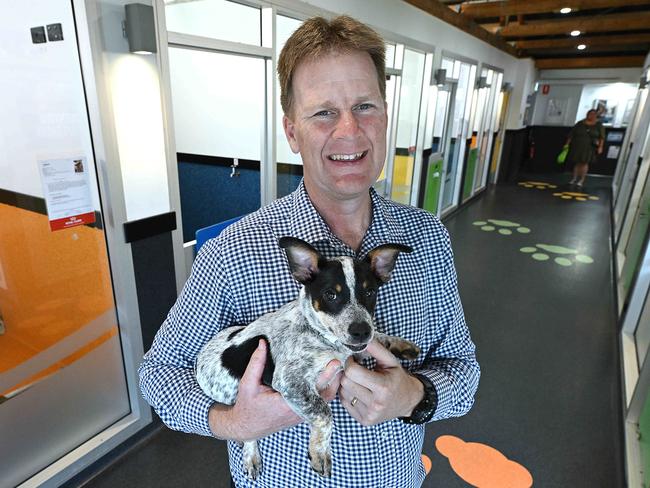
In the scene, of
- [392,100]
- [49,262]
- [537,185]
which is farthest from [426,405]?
[537,185]

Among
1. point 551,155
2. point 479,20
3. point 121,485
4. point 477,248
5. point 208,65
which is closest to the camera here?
point 121,485

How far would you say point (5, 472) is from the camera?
2.20 meters

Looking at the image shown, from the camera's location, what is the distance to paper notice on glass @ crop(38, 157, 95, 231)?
2072mm

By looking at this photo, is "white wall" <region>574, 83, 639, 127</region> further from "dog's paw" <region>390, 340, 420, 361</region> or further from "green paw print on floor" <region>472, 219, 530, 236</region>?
"dog's paw" <region>390, 340, 420, 361</region>

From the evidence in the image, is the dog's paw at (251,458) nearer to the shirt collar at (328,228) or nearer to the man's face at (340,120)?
the shirt collar at (328,228)

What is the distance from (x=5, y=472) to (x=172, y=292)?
1.28 meters

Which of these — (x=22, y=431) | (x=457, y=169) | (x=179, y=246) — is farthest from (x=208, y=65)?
(x=457, y=169)

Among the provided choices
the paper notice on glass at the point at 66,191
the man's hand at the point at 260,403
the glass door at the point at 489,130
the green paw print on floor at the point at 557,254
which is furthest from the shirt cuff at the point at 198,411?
the glass door at the point at 489,130

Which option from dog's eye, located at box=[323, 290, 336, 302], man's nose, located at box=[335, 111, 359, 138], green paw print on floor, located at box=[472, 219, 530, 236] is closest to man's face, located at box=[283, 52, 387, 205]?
man's nose, located at box=[335, 111, 359, 138]

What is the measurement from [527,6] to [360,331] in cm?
660

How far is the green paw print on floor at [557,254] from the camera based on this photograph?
5.96 meters

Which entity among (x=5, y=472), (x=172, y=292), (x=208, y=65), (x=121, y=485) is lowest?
(x=121, y=485)

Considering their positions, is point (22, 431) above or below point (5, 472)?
above

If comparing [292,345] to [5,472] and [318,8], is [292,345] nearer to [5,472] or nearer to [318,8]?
[5,472]
